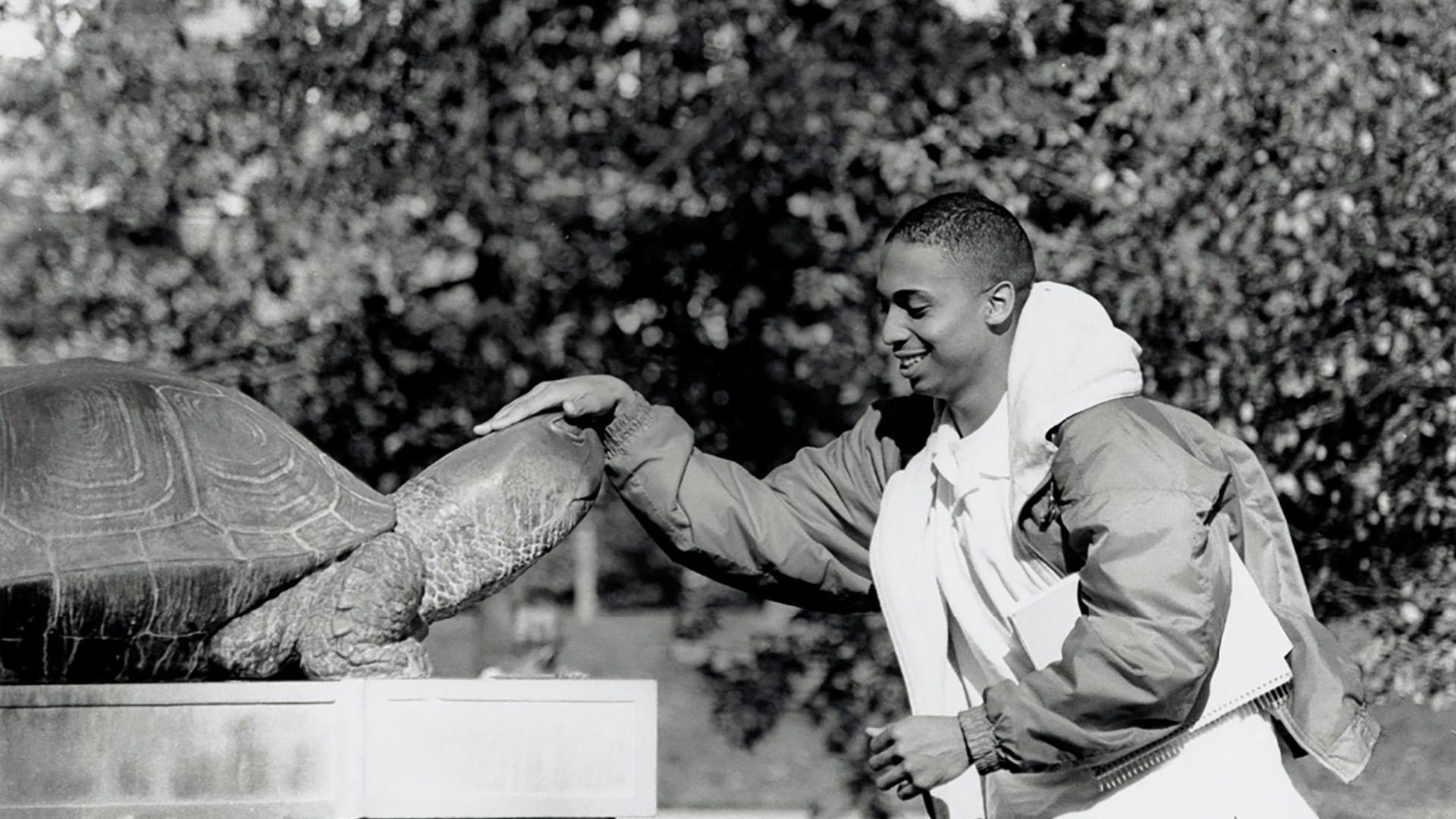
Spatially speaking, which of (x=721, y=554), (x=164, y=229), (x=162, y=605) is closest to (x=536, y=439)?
(x=721, y=554)

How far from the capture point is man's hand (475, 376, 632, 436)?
4078mm

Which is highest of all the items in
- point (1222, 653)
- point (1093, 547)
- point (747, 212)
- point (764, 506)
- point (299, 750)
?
point (747, 212)

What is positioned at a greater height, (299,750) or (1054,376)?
(1054,376)

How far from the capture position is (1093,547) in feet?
10.2

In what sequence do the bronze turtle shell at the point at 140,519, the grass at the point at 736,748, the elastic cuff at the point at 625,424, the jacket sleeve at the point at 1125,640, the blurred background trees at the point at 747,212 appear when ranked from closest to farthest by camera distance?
1. the jacket sleeve at the point at 1125,640
2. the bronze turtle shell at the point at 140,519
3. the elastic cuff at the point at 625,424
4. the blurred background trees at the point at 747,212
5. the grass at the point at 736,748

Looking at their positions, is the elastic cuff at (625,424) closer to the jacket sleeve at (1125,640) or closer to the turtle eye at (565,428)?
the turtle eye at (565,428)

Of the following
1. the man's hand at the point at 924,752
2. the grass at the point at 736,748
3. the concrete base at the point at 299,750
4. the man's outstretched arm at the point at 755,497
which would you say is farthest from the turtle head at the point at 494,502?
the grass at the point at 736,748

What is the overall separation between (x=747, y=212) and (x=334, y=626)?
401 cm

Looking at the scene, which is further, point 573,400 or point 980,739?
point 573,400

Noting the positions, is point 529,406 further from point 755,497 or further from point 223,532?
point 223,532

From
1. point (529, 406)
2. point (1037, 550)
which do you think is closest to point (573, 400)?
point (529, 406)

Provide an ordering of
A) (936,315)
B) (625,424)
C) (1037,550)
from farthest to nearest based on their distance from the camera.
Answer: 1. (625,424)
2. (936,315)
3. (1037,550)

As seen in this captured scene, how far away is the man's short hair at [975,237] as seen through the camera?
3531mm

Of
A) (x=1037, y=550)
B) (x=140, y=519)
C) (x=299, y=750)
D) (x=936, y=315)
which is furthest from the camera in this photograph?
(x=140, y=519)
